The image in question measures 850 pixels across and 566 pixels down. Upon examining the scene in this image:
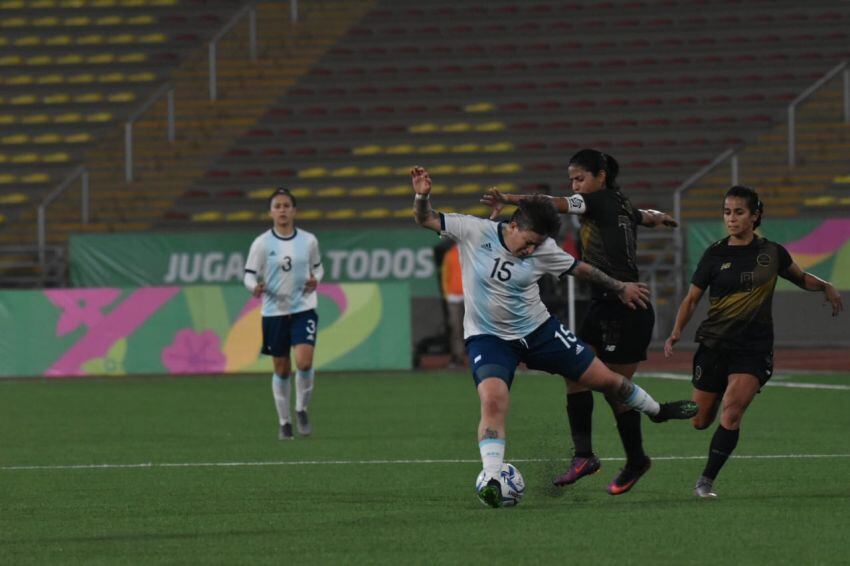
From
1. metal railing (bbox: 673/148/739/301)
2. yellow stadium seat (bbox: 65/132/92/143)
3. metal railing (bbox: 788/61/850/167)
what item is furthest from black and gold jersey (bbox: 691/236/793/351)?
yellow stadium seat (bbox: 65/132/92/143)

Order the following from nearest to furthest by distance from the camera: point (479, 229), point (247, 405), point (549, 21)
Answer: point (479, 229)
point (247, 405)
point (549, 21)

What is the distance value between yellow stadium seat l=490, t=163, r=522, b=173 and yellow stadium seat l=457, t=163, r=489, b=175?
0.55 feet

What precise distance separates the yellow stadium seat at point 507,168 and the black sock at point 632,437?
2155 cm

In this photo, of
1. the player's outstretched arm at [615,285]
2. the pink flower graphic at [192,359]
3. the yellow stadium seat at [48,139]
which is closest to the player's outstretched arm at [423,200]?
the player's outstretched arm at [615,285]

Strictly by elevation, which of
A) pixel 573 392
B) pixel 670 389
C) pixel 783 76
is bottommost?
pixel 670 389

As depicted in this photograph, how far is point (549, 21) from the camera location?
3425 centimetres

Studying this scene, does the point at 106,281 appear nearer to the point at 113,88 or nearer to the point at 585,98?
the point at 113,88

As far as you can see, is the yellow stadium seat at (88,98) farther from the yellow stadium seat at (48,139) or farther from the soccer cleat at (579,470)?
the soccer cleat at (579,470)

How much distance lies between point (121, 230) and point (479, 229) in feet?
75.4

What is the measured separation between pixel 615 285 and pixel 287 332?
6003 mm

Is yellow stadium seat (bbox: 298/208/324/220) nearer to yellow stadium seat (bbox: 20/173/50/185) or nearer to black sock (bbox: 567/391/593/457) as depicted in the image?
yellow stadium seat (bbox: 20/173/50/185)

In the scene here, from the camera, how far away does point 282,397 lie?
14.9 m

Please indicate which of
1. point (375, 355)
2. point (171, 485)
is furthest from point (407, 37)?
point (171, 485)

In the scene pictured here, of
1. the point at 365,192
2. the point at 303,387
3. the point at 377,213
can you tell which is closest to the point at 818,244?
the point at 377,213
